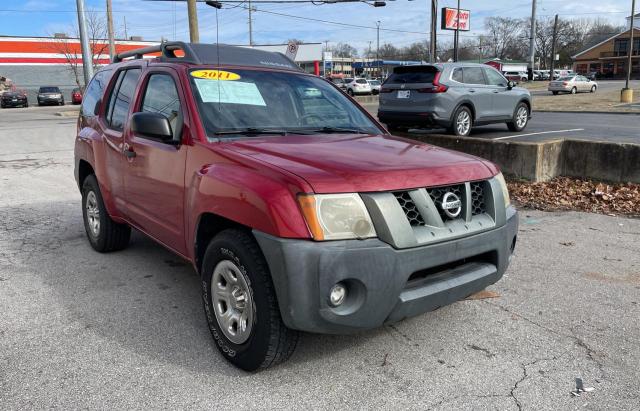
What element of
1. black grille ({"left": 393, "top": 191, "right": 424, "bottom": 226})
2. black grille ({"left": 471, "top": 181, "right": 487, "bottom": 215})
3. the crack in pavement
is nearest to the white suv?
the crack in pavement

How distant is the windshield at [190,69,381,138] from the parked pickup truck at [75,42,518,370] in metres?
0.01

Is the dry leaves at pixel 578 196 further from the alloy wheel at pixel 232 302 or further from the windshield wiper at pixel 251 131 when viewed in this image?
the alloy wheel at pixel 232 302

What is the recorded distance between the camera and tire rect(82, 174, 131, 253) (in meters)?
4.98

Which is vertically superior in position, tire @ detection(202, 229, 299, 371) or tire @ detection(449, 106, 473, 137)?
tire @ detection(449, 106, 473, 137)

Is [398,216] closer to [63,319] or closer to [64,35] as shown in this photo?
[63,319]

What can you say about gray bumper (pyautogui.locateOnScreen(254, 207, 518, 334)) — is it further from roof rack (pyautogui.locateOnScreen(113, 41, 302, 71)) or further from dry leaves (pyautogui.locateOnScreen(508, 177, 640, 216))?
dry leaves (pyautogui.locateOnScreen(508, 177, 640, 216))

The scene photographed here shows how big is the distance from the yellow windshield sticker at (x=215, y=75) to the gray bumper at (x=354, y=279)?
1.58 m

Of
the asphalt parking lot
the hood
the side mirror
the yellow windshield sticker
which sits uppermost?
the yellow windshield sticker

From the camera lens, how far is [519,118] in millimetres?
13367

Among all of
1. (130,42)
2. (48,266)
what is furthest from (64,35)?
(48,266)

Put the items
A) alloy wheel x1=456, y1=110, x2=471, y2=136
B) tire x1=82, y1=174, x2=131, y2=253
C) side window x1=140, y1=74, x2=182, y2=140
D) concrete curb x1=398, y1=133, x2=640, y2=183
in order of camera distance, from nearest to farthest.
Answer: side window x1=140, y1=74, x2=182, y2=140 → tire x1=82, y1=174, x2=131, y2=253 → concrete curb x1=398, y1=133, x2=640, y2=183 → alloy wheel x1=456, y1=110, x2=471, y2=136

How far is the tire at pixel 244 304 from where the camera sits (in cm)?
271

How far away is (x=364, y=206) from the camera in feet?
8.57

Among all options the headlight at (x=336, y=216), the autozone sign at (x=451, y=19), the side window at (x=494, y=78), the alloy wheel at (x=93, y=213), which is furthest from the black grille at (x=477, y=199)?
the autozone sign at (x=451, y=19)
